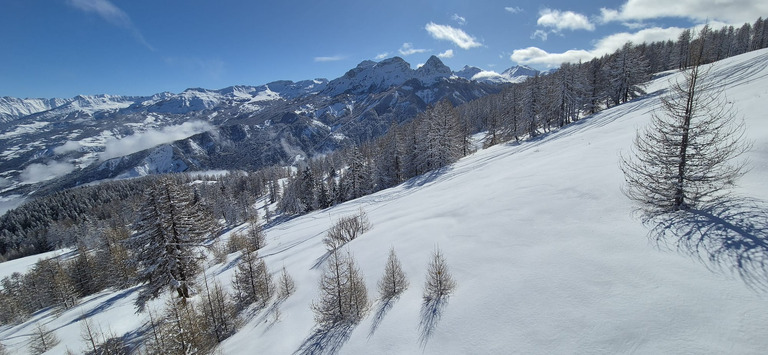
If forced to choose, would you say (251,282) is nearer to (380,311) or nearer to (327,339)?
(327,339)

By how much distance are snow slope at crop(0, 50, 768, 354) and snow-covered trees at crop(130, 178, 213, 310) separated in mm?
8236

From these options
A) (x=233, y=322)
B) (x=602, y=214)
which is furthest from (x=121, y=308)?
(x=602, y=214)

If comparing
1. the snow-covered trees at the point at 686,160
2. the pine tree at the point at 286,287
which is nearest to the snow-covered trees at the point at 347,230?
the pine tree at the point at 286,287

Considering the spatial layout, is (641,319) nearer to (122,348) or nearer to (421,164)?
(122,348)

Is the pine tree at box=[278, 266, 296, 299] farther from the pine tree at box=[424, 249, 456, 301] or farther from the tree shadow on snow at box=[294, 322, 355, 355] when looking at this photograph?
the pine tree at box=[424, 249, 456, 301]

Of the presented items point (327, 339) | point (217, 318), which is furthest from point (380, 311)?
point (217, 318)

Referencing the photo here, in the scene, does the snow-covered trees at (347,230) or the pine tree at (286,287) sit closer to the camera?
the pine tree at (286,287)

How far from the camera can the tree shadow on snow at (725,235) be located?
7.24 meters

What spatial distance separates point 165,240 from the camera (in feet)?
64.8

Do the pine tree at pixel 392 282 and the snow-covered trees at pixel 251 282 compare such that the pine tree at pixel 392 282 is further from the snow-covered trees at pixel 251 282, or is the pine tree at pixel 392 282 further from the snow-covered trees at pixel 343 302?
the snow-covered trees at pixel 251 282

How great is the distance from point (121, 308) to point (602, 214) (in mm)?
36925

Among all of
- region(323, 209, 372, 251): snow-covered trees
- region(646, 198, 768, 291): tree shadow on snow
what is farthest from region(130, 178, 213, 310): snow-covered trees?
region(646, 198, 768, 291): tree shadow on snow

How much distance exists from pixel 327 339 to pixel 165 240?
51.0ft

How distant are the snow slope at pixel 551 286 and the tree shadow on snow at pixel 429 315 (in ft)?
0.18
